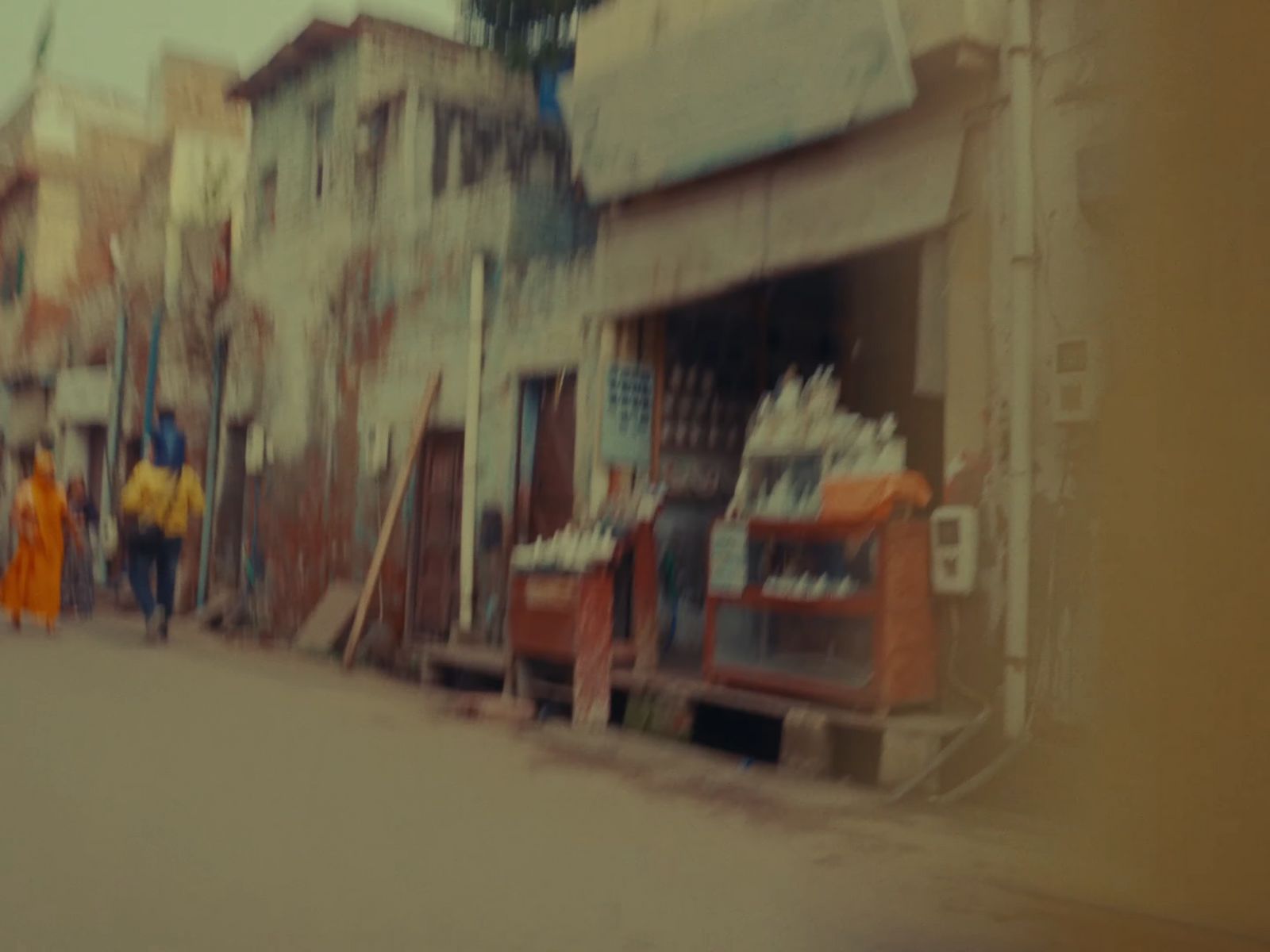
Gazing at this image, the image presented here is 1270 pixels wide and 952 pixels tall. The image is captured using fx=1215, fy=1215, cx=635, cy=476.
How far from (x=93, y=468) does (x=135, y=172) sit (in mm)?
6363

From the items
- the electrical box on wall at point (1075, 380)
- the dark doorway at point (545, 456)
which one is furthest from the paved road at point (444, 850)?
the dark doorway at point (545, 456)

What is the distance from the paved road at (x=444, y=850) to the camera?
3424 millimetres

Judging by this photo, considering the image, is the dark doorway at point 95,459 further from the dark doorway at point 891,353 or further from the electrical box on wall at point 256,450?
the dark doorway at point 891,353

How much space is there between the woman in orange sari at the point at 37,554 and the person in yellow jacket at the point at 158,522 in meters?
0.99

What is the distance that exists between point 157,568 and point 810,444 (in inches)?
260

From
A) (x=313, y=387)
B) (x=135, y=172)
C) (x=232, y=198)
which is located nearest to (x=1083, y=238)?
(x=313, y=387)

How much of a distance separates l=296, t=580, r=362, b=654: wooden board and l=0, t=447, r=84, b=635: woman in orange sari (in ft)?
7.45

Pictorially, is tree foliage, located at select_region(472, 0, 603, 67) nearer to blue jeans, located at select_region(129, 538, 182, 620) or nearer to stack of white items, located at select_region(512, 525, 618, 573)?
blue jeans, located at select_region(129, 538, 182, 620)

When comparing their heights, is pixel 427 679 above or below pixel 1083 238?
below

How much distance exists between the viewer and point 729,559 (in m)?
6.65

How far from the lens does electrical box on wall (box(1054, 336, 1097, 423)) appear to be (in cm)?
547

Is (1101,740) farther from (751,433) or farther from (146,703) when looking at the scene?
(146,703)

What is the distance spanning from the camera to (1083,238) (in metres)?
5.63

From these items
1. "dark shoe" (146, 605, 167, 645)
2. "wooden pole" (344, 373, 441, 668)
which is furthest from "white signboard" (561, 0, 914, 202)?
"dark shoe" (146, 605, 167, 645)
